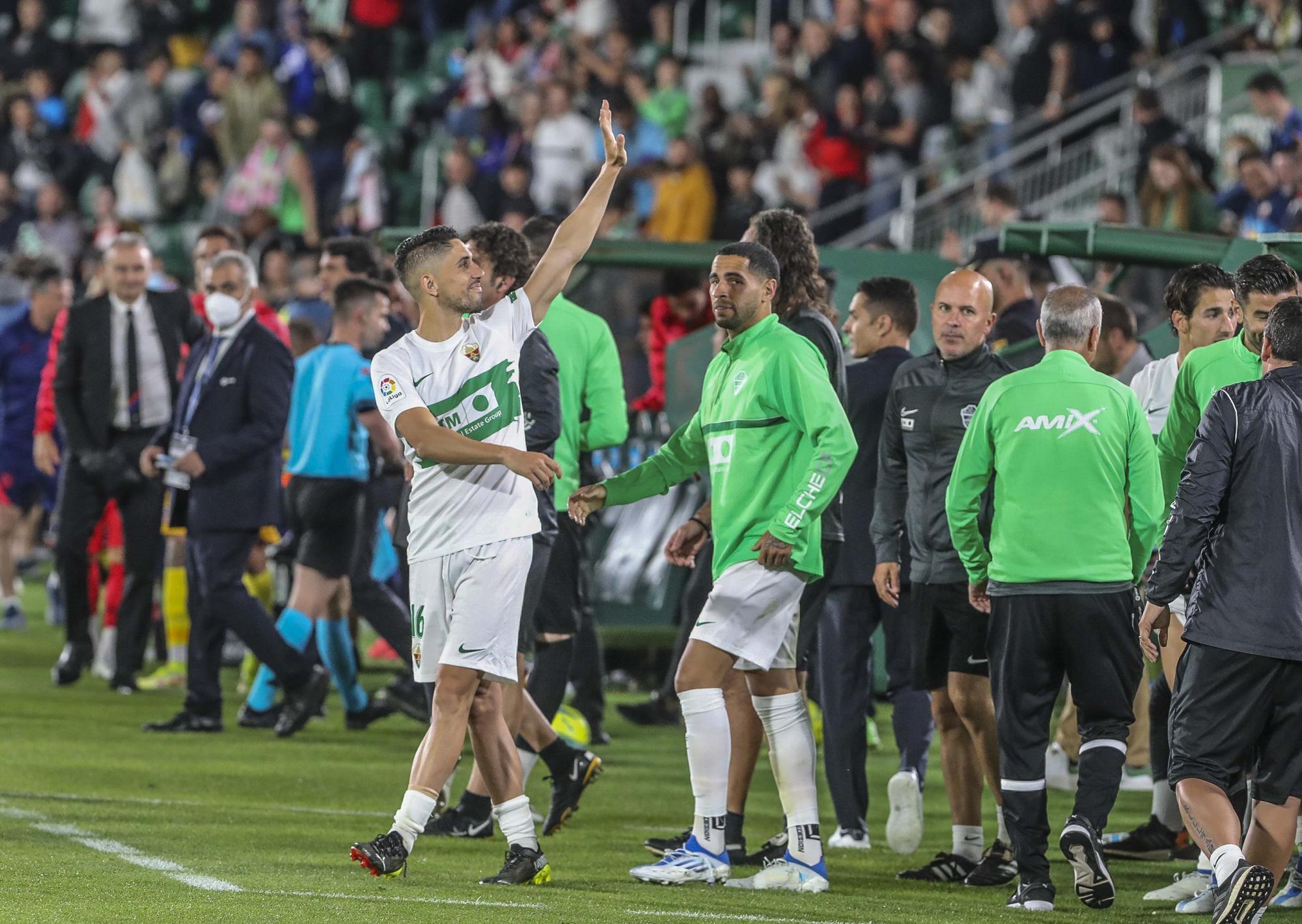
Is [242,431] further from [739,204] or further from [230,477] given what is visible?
[739,204]

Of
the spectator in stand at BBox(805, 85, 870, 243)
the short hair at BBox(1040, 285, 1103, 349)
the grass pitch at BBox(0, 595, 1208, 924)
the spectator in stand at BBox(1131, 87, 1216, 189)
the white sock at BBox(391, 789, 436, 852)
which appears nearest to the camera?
the grass pitch at BBox(0, 595, 1208, 924)

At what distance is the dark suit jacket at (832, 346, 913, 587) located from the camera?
7945 millimetres

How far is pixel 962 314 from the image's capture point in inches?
278

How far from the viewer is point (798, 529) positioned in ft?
21.2

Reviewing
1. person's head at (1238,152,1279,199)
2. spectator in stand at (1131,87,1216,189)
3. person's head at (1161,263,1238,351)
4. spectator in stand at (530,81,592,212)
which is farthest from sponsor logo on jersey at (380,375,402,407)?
spectator in stand at (530,81,592,212)

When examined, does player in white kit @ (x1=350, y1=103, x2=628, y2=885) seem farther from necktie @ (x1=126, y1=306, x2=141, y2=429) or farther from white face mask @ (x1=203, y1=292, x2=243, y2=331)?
necktie @ (x1=126, y1=306, x2=141, y2=429)

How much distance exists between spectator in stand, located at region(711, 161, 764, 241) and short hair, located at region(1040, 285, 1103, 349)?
10474 millimetres

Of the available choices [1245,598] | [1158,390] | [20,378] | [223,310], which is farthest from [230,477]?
[1245,598]

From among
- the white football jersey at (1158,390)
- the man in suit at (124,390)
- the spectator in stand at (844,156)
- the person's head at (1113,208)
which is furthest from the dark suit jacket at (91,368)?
the spectator in stand at (844,156)

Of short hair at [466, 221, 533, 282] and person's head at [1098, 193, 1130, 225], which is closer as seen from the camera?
short hair at [466, 221, 533, 282]

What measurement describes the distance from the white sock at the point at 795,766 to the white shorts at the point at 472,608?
92 centimetres

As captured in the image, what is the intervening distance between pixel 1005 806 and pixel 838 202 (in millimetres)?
12502

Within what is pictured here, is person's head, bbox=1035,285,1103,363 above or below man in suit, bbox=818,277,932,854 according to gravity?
above

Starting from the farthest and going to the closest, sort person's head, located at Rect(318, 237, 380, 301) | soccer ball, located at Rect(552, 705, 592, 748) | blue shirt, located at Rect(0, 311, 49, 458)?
blue shirt, located at Rect(0, 311, 49, 458)
person's head, located at Rect(318, 237, 380, 301)
soccer ball, located at Rect(552, 705, 592, 748)
